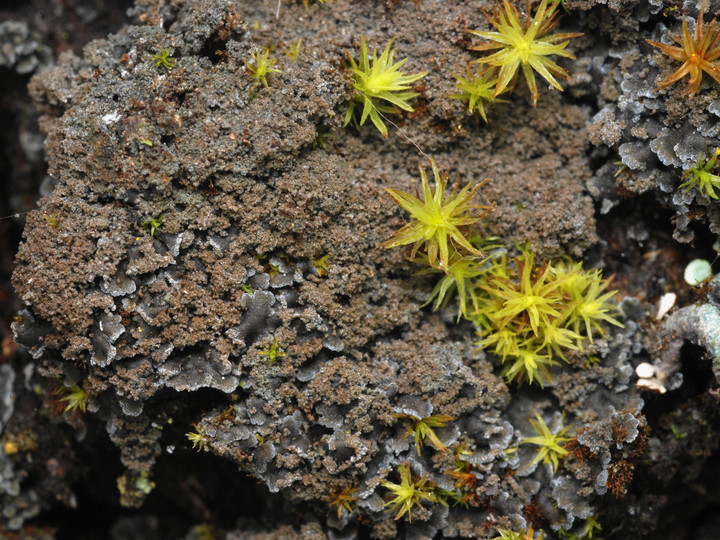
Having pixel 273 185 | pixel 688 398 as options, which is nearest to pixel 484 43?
pixel 273 185

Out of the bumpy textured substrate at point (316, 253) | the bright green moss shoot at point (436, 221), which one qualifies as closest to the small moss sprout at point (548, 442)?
the bumpy textured substrate at point (316, 253)

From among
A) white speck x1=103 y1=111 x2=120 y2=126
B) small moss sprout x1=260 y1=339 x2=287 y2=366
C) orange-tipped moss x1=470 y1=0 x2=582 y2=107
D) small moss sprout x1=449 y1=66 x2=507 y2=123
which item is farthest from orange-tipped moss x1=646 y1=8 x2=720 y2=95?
white speck x1=103 y1=111 x2=120 y2=126

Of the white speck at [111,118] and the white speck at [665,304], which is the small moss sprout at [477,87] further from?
the white speck at [111,118]

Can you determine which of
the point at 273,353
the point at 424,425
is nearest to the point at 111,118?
the point at 273,353

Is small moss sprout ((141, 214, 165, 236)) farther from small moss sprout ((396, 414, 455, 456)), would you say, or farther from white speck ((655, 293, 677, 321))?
white speck ((655, 293, 677, 321))

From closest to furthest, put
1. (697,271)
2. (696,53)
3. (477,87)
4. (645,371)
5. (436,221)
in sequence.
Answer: (696,53), (436,221), (477,87), (645,371), (697,271)

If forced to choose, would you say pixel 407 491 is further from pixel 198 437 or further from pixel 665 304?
pixel 665 304
